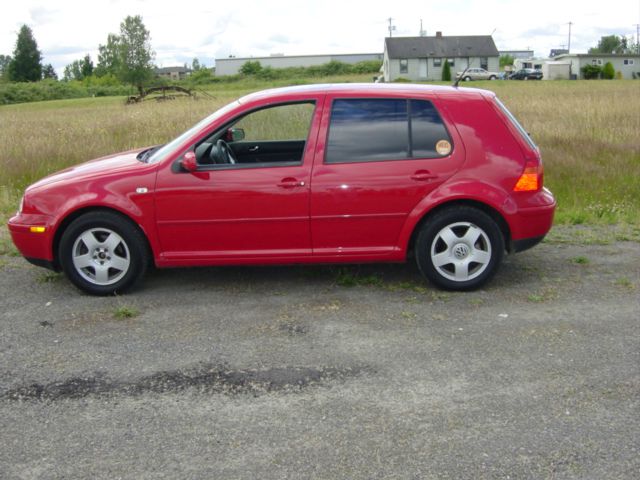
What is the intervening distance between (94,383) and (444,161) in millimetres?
3173

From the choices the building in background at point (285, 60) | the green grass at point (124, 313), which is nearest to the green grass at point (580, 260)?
the green grass at point (124, 313)

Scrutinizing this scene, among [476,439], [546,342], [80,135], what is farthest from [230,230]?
[80,135]

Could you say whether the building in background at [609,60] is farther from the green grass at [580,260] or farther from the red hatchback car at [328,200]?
the red hatchback car at [328,200]

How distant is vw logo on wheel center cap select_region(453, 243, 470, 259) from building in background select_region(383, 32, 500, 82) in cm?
9077

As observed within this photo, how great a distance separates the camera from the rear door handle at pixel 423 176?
232 inches

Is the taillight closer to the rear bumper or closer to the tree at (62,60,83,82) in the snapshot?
the rear bumper

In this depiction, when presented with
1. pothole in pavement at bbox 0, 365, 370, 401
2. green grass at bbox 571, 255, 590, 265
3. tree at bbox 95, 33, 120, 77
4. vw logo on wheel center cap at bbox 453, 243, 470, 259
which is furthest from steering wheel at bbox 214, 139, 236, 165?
tree at bbox 95, 33, 120, 77

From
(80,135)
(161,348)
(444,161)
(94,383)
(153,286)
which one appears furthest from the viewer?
(80,135)

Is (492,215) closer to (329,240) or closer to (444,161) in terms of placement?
(444,161)

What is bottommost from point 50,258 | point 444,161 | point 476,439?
point 476,439

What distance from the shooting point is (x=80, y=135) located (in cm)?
1528

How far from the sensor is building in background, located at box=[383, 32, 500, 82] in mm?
96062

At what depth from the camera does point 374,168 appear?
589cm

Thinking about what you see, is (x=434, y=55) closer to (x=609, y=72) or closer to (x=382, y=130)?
(x=609, y=72)
